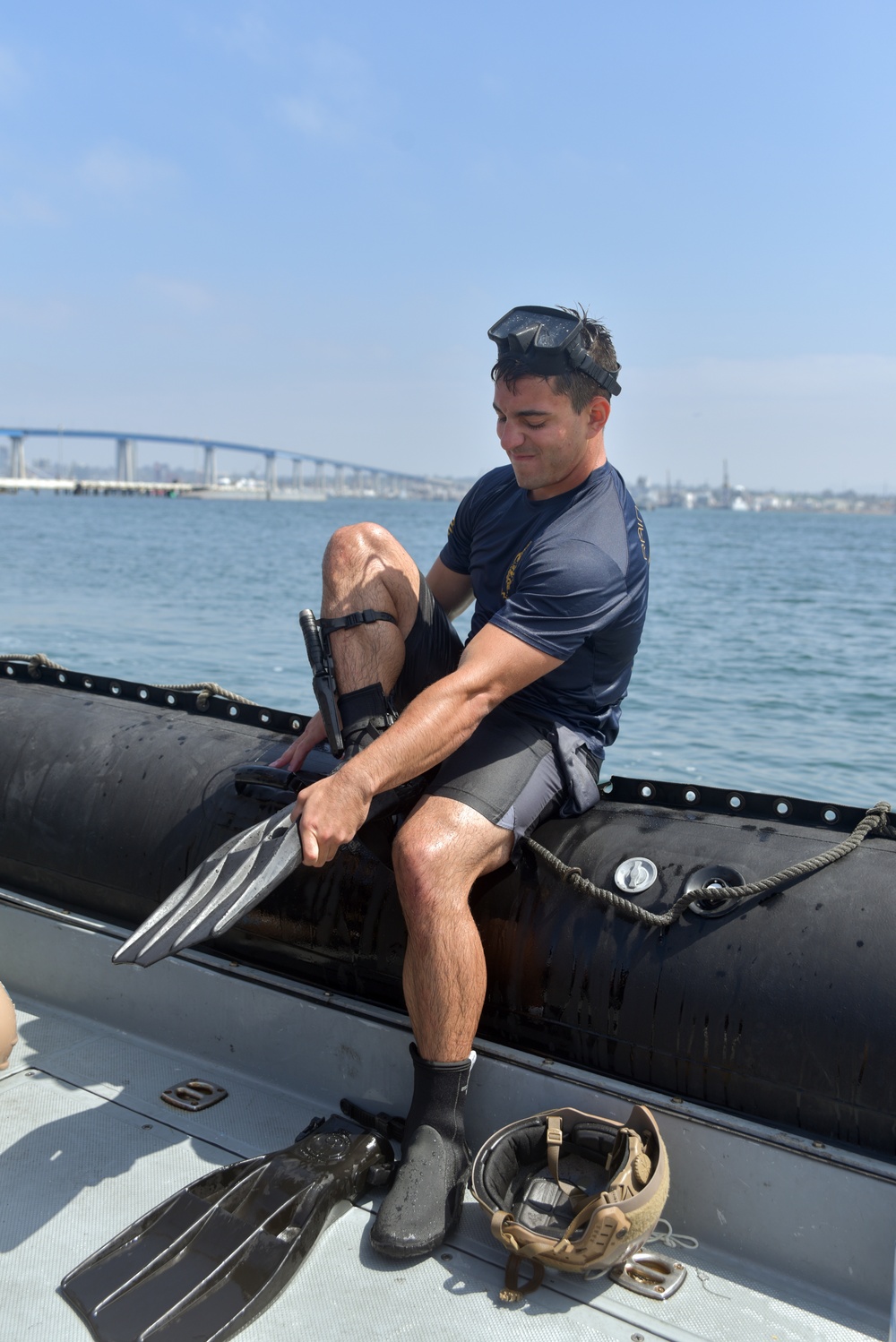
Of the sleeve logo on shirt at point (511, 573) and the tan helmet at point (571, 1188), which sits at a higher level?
the sleeve logo on shirt at point (511, 573)

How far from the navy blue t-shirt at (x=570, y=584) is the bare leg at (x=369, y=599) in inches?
8.0

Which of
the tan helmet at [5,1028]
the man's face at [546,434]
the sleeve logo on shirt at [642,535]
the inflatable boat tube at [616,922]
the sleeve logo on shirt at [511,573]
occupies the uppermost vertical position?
the man's face at [546,434]

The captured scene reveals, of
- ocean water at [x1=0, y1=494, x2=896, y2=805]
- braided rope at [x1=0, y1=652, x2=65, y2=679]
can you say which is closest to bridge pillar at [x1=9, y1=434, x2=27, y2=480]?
ocean water at [x1=0, y1=494, x2=896, y2=805]

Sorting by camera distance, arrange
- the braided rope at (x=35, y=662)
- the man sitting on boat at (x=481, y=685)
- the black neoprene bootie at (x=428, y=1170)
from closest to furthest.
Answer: the black neoprene bootie at (x=428, y=1170) → the man sitting on boat at (x=481, y=685) → the braided rope at (x=35, y=662)

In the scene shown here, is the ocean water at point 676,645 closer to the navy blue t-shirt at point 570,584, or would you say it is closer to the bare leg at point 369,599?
the navy blue t-shirt at point 570,584

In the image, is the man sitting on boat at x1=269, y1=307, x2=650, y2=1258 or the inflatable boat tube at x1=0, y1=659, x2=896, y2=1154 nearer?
the inflatable boat tube at x1=0, y1=659, x2=896, y2=1154

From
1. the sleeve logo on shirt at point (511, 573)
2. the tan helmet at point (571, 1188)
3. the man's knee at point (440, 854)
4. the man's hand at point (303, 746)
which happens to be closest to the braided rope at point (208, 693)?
the man's hand at point (303, 746)

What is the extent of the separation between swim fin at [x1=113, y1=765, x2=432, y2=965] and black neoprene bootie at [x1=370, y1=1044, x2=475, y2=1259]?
0.46 meters

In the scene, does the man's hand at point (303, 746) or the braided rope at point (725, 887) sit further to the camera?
the man's hand at point (303, 746)

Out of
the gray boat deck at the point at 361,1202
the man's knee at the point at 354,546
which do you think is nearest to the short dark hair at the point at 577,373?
the man's knee at the point at 354,546

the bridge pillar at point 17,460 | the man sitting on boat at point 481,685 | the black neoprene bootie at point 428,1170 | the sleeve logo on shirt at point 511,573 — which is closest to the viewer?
the black neoprene bootie at point 428,1170

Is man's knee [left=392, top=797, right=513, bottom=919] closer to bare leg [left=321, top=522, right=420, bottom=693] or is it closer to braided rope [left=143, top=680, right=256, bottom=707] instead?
bare leg [left=321, top=522, right=420, bottom=693]

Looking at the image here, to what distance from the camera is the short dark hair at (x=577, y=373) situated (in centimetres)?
256

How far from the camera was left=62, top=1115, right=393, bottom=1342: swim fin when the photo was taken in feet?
6.26
